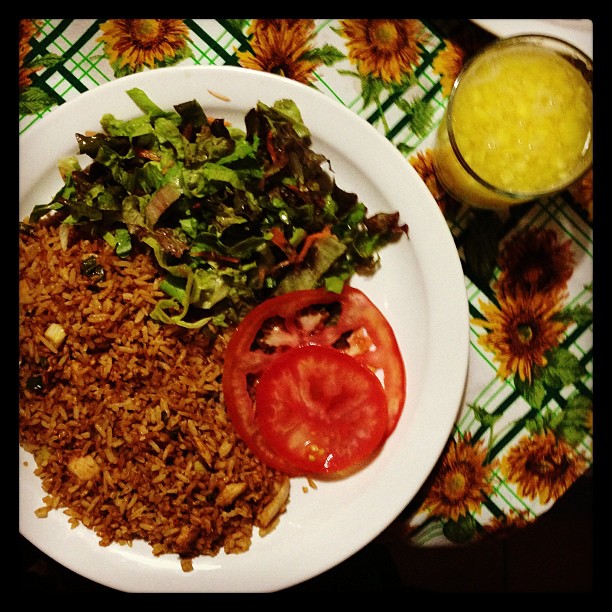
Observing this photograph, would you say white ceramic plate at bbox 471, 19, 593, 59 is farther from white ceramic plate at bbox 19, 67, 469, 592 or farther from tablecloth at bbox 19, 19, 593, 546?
white ceramic plate at bbox 19, 67, 469, 592

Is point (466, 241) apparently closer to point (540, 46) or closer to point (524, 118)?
point (524, 118)

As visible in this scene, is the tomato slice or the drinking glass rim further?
the tomato slice

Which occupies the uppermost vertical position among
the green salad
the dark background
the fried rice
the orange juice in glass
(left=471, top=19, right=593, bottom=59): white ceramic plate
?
(left=471, top=19, right=593, bottom=59): white ceramic plate

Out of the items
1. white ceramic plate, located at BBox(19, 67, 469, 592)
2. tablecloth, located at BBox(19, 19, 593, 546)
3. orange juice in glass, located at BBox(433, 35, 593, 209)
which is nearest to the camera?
orange juice in glass, located at BBox(433, 35, 593, 209)

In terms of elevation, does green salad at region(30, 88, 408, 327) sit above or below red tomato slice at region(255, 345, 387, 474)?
above

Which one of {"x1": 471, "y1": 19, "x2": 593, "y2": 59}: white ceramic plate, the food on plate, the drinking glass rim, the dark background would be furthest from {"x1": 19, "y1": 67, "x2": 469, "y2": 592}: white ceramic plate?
{"x1": 471, "y1": 19, "x2": 593, "y2": 59}: white ceramic plate

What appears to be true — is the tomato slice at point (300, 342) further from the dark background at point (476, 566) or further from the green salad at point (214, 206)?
the dark background at point (476, 566)

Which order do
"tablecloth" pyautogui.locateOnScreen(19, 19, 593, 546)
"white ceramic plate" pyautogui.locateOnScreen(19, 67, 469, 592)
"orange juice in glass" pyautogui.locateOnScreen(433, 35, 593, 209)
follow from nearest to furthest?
"orange juice in glass" pyautogui.locateOnScreen(433, 35, 593, 209) → "white ceramic plate" pyautogui.locateOnScreen(19, 67, 469, 592) → "tablecloth" pyautogui.locateOnScreen(19, 19, 593, 546)

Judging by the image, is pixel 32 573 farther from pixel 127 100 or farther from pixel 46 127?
pixel 127 100
